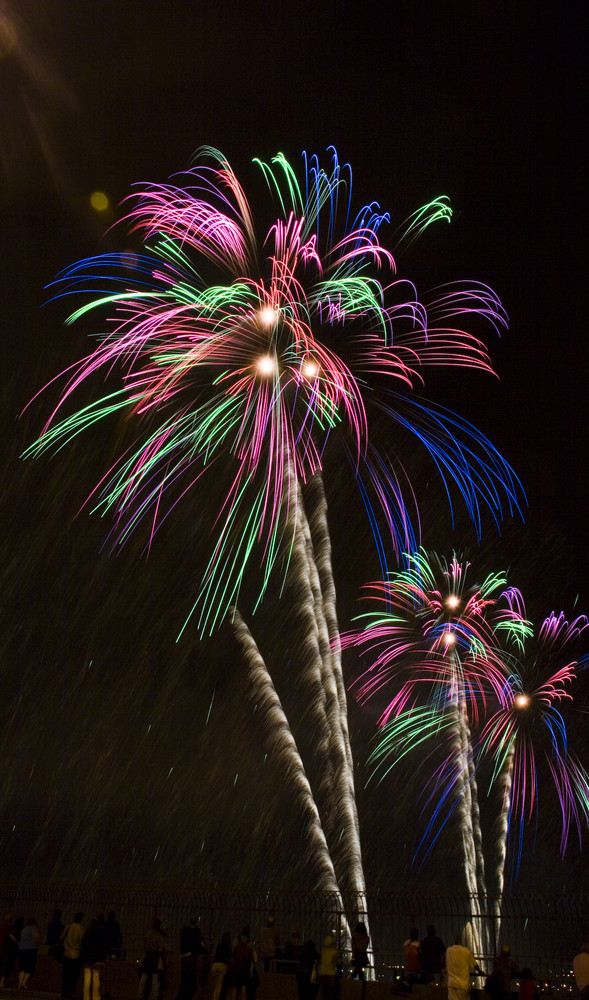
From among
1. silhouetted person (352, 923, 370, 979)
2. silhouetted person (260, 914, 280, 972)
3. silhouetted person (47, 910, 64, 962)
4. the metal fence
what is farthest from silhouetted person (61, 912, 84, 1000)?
silhouetted person (352, 923, 370, 979)

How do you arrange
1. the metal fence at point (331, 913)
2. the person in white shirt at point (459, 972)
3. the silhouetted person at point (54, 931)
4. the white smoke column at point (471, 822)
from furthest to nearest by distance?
the white smoke column at point (471, 822) < the silhouetted person at point (54, 931) < the metal fence at point (331, 913) < the person in white shirt at point (459, 972)

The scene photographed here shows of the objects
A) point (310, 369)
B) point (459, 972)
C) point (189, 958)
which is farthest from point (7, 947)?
point (310, 369)

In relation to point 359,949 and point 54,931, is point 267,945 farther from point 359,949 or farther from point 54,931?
point 54,931

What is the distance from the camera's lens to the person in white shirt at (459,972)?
1478 centimetres

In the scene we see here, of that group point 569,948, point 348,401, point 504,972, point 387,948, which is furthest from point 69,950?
point 348,401

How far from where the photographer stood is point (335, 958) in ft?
57.0

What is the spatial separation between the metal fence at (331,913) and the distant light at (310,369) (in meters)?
12.6

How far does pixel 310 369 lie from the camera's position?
87.2 feet

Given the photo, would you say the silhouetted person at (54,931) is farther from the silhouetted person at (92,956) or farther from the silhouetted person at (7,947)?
the silhouetted person at (92,956)

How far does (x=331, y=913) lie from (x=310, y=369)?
13.2 m

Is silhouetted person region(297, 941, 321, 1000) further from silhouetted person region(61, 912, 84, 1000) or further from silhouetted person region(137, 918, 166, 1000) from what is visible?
silhouetted person region(61, 912, 84, 1000)

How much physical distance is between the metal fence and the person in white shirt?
10.2 ft

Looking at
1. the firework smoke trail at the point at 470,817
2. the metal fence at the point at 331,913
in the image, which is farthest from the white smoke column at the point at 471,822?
the metal fence at the point at 331,913

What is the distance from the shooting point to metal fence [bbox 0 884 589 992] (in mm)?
18344
